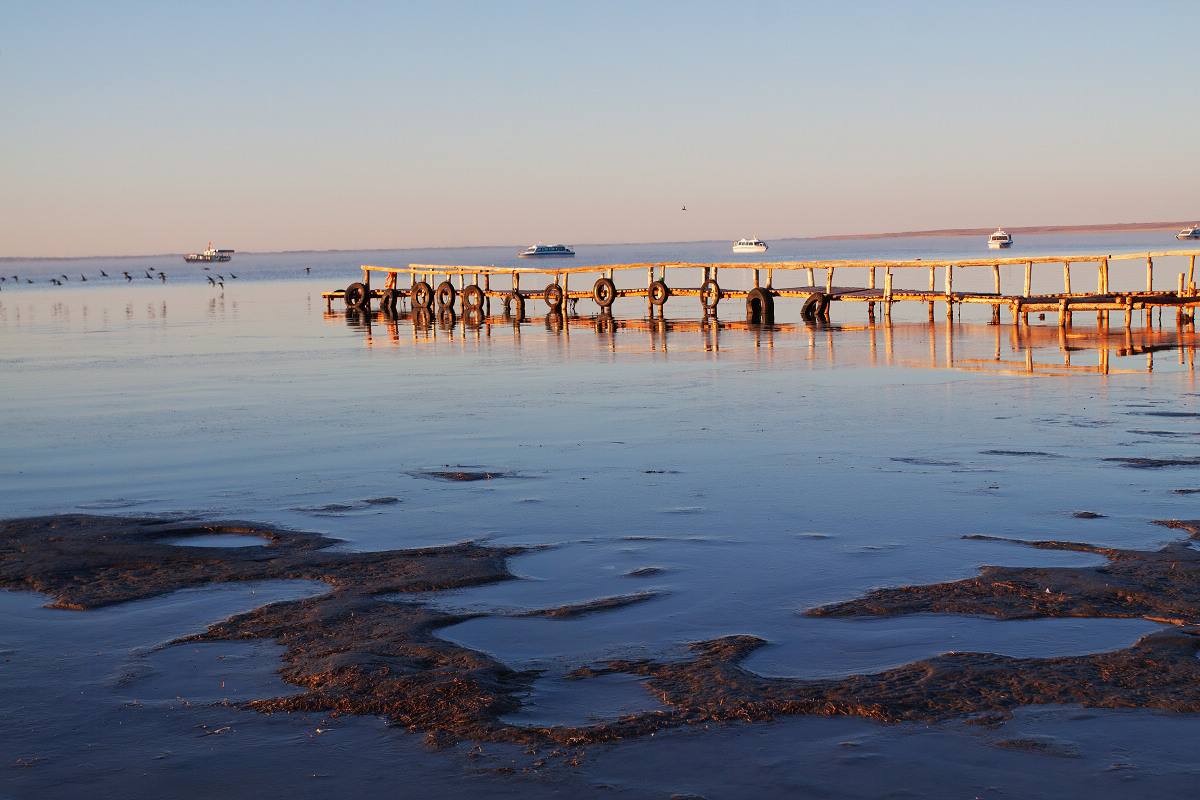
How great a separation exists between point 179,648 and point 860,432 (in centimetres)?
1048

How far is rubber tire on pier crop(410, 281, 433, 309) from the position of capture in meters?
52.1

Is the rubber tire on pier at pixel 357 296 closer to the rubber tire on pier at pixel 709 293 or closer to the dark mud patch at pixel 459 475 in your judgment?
the rubber tire on pier at pixel 709 293

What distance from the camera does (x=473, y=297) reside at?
53.2m

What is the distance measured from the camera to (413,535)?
1091cm

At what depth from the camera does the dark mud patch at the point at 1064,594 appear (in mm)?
8227

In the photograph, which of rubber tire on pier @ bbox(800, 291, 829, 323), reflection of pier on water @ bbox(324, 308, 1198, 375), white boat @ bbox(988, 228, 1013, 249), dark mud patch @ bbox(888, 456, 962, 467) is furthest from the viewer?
white boat @ bbox(988, 228, 1013, 249)

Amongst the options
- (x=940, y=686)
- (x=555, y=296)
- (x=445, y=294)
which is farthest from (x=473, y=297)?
(x=940, y=686)

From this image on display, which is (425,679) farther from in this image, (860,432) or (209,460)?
(860,432)

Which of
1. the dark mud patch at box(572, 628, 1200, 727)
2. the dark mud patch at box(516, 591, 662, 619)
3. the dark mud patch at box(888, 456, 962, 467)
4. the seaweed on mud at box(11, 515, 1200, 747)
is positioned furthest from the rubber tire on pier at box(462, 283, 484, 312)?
the dark mud patch at box(572, 628, 1200, 727)

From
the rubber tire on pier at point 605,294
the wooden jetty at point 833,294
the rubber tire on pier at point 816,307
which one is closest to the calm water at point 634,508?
the wooden jetty at point 833,294

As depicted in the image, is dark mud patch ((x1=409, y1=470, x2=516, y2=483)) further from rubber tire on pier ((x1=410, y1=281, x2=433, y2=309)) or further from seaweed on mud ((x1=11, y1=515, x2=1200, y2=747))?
rubber tire on pier ((x1=410, y1=281, x2=433, y2=309))

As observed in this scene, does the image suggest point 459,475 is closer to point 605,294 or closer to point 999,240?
point 605,294

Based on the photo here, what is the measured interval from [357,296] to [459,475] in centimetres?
4414

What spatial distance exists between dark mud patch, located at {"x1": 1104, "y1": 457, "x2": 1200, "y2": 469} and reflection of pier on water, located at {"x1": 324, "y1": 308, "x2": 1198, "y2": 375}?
980 cm
